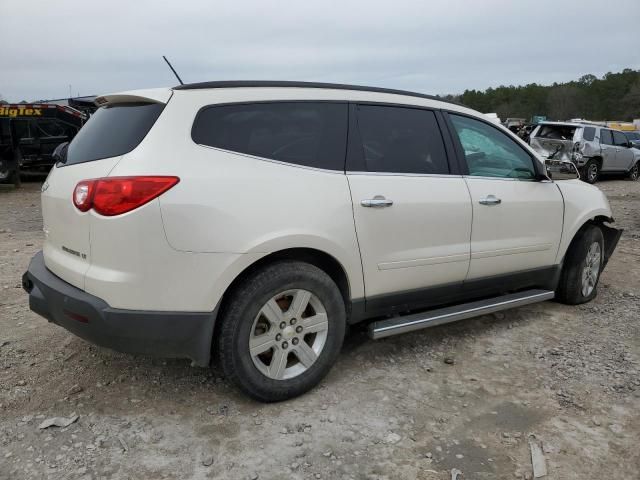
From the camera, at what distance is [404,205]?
3289mm

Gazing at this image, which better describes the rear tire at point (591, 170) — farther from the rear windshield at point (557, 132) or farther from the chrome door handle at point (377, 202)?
the chrome door handle at point (377, 202)

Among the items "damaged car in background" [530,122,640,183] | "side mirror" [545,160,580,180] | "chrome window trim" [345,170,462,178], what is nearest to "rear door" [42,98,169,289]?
"chrome window trim" [345,170,462,178]

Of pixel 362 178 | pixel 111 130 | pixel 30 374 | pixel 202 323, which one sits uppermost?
pixel 111 130

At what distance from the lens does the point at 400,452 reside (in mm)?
2607

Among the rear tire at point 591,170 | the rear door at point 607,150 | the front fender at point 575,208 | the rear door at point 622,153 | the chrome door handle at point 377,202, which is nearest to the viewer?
the chrome door handle at point 377,202

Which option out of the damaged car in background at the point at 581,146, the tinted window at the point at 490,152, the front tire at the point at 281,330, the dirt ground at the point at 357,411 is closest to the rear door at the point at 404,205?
the tinted window at the point at 490,152

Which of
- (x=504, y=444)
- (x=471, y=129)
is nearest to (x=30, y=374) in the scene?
(x=504, y=444)

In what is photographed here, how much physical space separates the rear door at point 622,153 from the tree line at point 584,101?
73.4 metres

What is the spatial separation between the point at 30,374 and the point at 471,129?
333cm

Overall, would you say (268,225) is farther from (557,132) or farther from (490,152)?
(557,132)

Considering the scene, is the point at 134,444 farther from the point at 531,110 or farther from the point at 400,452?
the point at 531,110

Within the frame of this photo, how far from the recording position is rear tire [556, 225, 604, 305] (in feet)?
15.1

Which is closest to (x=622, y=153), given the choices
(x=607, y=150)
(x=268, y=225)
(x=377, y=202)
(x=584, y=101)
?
(x=607, y=150)

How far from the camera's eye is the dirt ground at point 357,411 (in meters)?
2.50
